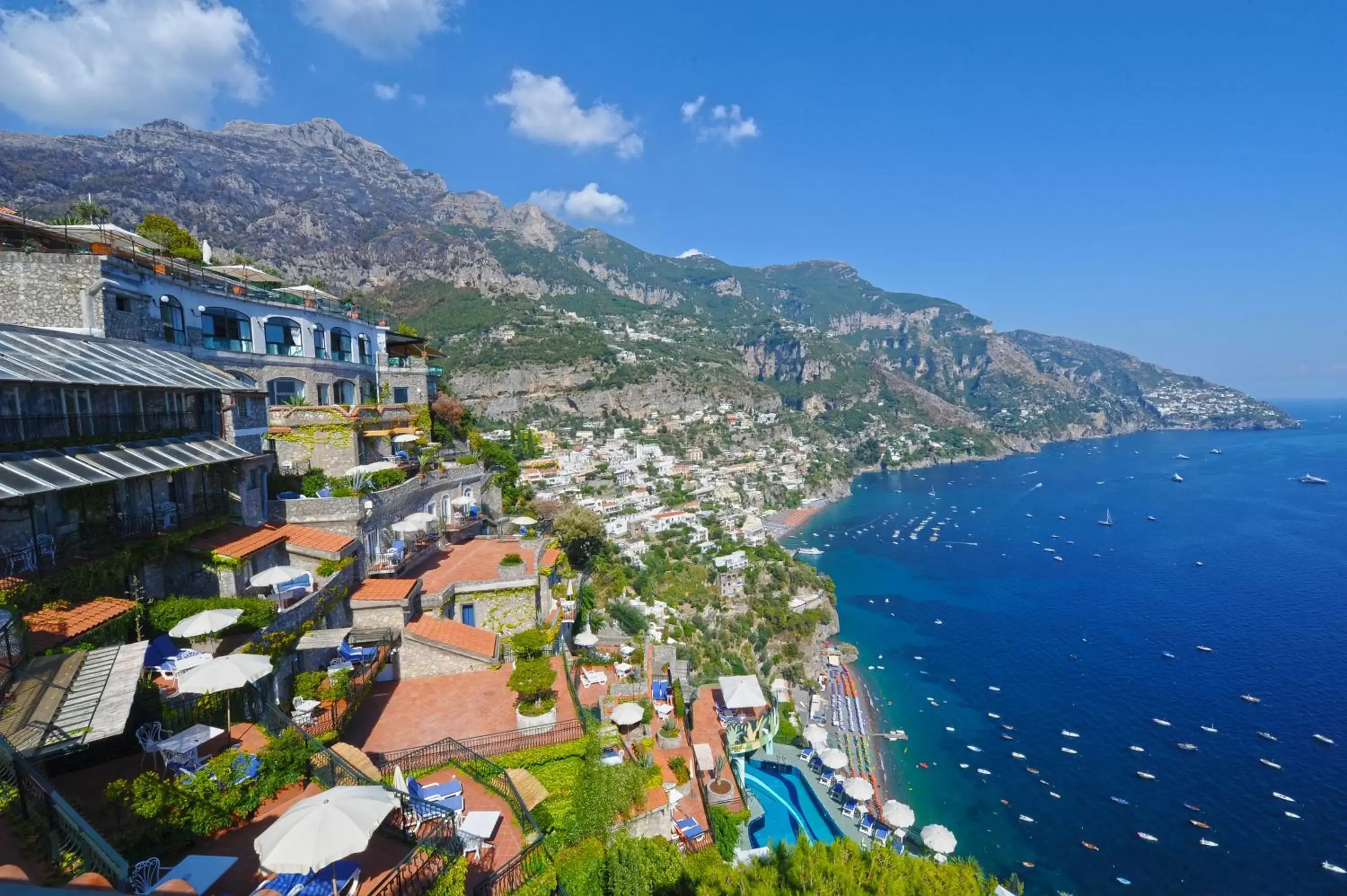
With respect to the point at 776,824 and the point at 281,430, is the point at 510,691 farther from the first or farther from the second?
the point at 776,824

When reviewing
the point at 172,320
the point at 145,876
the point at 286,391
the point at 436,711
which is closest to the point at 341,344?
the point at 286,391

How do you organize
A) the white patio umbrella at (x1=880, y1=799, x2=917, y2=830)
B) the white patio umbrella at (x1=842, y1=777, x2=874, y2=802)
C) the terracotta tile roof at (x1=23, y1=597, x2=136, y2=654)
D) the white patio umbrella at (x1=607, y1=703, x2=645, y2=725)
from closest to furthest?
1. the terracotta tile roof at (x1=23, y1=597, x2=136, y2=654)
2. the white patio umbrella at (x1=607, y1=703, x2=645, y2=725)
3. the white patio umbrella at (x1=880, y1=799, x2=917, y2=830)
4. the white patio umbrella at (x1=842, y1=777, x2=874, y2=802)

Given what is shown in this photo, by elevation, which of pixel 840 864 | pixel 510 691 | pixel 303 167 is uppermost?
pixel 303 167

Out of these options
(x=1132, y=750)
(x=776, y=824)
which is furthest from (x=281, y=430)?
(x=1132, y=750)

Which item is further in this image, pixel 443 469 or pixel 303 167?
pixel 303 167

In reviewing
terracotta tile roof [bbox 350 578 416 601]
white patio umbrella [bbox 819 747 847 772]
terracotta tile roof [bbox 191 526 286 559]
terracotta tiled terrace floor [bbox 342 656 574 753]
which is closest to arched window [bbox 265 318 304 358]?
terracotta tile roof [bbox 191 526 286 559]

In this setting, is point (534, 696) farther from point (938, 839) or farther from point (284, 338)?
point (938, 839)

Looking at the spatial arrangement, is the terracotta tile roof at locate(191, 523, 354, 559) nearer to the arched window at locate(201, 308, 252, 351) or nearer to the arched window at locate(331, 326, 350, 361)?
the arched window at locate(201, 308, 252, 351)
